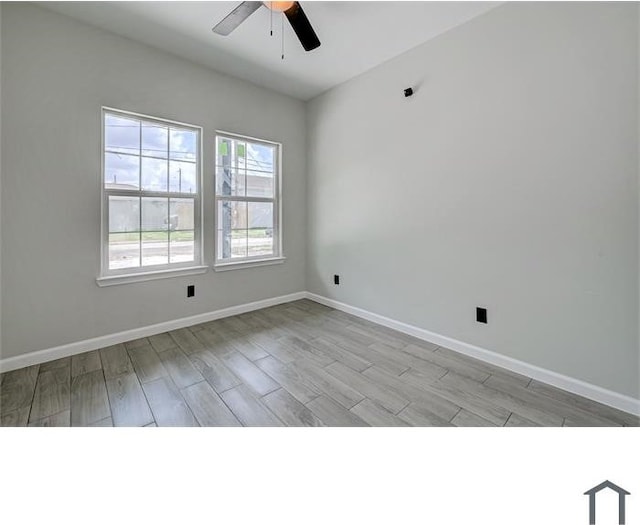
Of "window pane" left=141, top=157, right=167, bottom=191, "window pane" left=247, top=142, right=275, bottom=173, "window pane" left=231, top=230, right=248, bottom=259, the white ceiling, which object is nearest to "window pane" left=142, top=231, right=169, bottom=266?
"window pane" left=141, top=157, right=167, bottom=191

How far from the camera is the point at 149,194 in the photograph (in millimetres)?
2787

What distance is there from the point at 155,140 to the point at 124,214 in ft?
2.55

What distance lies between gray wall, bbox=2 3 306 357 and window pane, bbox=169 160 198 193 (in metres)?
0.21

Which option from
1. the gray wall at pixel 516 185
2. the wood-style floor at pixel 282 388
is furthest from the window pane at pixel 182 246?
the gray wall at pixel 516 185

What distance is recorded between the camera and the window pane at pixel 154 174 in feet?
9.08

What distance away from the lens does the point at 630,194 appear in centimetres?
170

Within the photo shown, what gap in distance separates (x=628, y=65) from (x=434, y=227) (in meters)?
1.47

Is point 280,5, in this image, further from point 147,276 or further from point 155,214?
point 147,276

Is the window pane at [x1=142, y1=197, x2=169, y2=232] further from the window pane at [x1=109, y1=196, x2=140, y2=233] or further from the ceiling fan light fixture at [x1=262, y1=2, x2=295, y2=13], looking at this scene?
the ceiling fan light fixture at [x1=262, y1=2, x2=295, y2=13]

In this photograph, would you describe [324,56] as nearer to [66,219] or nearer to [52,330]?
[66,219]

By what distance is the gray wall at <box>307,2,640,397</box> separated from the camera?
69.1 inches

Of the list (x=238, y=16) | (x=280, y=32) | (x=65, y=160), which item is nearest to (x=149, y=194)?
(x=65, y=160)
